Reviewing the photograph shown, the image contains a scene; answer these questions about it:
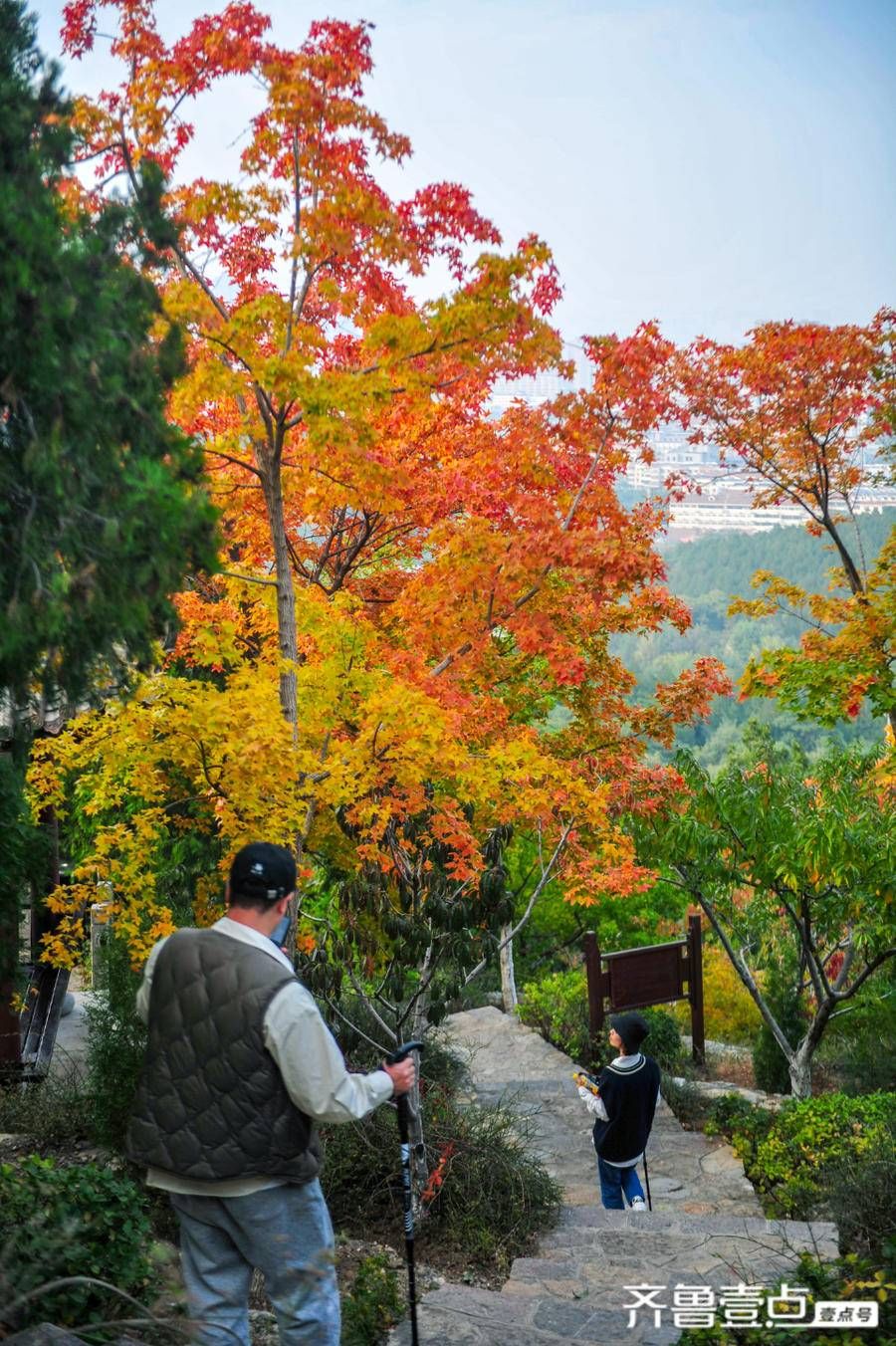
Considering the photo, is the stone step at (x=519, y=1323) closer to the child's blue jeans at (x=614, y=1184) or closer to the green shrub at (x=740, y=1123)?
the child's blue jeans at (x=614, y=1184)

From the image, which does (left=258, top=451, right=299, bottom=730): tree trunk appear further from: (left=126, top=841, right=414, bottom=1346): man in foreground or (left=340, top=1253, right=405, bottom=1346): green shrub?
(left=126, top=841, right=414, bottom=1346): man in foreground

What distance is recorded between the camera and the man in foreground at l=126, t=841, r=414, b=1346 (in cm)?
286

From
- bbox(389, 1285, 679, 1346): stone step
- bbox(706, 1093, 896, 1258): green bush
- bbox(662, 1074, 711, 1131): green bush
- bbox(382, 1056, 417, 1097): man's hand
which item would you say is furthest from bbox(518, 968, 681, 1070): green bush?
bbox(382, 1056, 417, 1097): man's hand

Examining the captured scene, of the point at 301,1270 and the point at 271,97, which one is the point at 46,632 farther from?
the point at 271,97

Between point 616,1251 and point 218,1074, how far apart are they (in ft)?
11.1

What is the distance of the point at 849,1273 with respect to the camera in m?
3.80

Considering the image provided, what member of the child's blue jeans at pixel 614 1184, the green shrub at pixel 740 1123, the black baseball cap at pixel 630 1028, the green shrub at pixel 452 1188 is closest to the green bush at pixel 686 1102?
the green shrub at pixel 740 1123

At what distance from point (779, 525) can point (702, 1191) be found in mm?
65155

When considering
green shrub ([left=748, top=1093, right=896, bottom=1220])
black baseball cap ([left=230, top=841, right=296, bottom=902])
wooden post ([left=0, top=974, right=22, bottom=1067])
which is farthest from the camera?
wooden post ([left=0, top=974, right=22, bottom=1067])

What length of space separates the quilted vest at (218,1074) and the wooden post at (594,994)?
8.31 meters

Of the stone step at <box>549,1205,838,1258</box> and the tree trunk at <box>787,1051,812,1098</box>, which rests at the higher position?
the stone step at <box>549,1205,838,1258</box>

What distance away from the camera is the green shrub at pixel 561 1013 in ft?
38.1

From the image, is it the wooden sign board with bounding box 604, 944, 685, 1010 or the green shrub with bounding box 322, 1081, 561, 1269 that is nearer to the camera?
the green shrub with bounding box 322, 1081, 561, 1269

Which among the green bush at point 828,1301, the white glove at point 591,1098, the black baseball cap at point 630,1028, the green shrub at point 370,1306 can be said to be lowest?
the green shrub at point 370,1306
